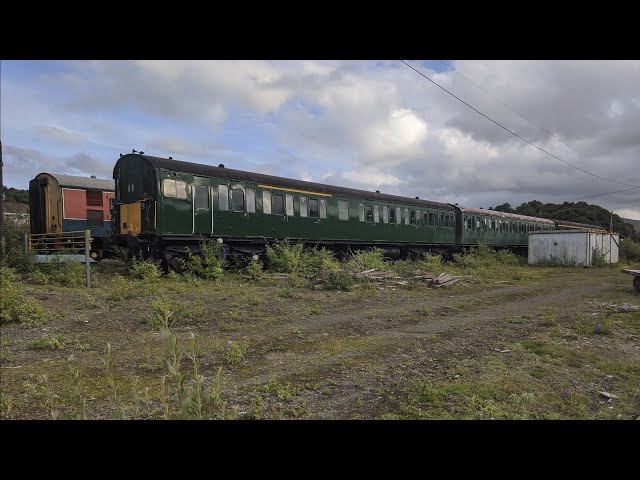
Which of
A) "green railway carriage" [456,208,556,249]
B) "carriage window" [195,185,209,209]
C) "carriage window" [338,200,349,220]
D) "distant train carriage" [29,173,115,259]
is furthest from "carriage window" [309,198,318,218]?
"green railway carriage" [456,208,556,249]

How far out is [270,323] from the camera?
8.27 meters

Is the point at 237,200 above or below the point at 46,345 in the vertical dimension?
above

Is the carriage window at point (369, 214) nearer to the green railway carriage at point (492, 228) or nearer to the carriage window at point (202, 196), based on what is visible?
the carriage window at point (202, 196)

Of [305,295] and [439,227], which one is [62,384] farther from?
[439,227]

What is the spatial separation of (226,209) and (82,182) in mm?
8605

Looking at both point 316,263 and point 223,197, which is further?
point 316,263

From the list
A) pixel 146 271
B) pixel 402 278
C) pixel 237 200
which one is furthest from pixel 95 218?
pixel 402 278

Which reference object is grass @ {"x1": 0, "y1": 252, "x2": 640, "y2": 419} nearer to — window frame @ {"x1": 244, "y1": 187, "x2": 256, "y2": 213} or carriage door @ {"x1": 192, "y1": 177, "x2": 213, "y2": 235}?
carriage door @ {"x1": 192, "y1": 177, "x2": 213, "y2": 235}

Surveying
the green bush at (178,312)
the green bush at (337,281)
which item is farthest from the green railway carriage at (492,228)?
the green bush at (178,312)

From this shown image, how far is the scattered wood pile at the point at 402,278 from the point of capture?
14.8 meters

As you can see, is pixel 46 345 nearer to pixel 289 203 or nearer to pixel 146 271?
pixel 146 271

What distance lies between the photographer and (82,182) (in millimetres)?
19344

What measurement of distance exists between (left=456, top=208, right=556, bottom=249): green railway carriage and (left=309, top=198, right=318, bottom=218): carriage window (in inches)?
545

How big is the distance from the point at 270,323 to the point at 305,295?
3.47 metres
